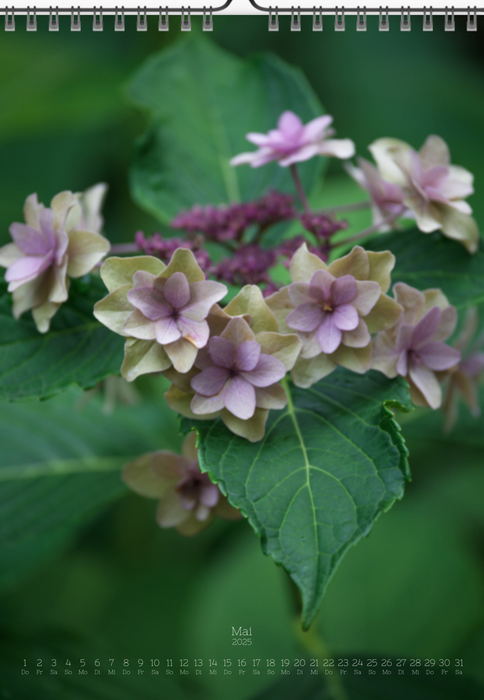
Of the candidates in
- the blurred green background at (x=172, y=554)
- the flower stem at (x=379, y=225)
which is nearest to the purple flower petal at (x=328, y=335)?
the flower stem at (x=379, y=225)

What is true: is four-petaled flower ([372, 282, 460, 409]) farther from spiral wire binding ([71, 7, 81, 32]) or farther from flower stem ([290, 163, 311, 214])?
spiral wire binding ([71, 7, 81, 32])

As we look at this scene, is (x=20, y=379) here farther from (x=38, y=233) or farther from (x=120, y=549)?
(x=120, y=549)

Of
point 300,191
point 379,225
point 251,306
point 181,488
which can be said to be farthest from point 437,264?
point 181,488

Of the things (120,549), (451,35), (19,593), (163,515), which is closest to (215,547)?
(120,549)

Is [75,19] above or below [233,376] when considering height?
above

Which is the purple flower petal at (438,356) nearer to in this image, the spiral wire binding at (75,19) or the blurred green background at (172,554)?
the blurred green background at (172,554)

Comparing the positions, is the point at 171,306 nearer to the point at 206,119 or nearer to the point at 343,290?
the point at 343,290
